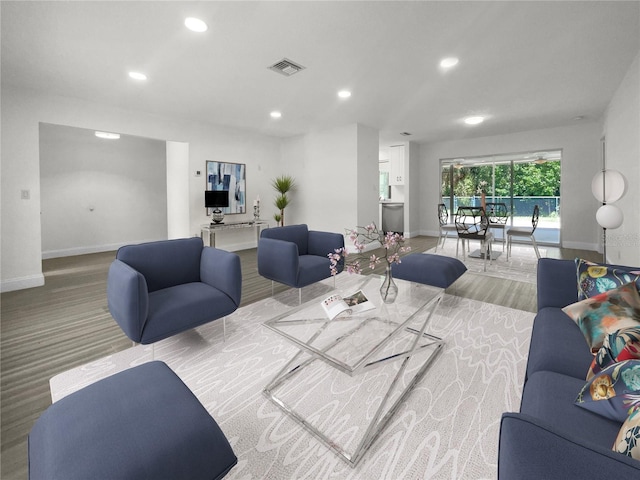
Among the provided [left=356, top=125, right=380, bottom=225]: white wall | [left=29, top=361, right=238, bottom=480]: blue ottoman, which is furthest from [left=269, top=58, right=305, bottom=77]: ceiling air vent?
[left=29, top=361, right=238, bottom=480]: blue ottoman

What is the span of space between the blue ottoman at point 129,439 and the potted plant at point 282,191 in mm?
5877

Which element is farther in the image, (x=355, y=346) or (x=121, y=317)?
(x=121, y=317)

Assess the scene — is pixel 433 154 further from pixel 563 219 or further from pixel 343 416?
pixel 343 416

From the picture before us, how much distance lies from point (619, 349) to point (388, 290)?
4.05 feet

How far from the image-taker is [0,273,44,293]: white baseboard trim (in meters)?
3.89

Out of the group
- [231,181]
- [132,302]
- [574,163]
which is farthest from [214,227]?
[574,163]

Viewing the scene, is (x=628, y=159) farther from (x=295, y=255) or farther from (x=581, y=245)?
(x=295, y=255)

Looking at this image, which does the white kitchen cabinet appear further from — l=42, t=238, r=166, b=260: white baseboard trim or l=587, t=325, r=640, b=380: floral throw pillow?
l=587, t=325, r=640, b=380: floral throw pillow

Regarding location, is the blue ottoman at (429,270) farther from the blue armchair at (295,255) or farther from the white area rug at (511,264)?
the white area rug at (511,264)

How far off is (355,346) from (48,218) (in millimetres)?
7028

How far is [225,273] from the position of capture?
2445 mm

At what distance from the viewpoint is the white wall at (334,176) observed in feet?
20.0

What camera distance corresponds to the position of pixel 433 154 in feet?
26.8

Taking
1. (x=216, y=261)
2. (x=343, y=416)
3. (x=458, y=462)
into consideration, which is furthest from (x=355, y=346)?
(x=216, y=261)
